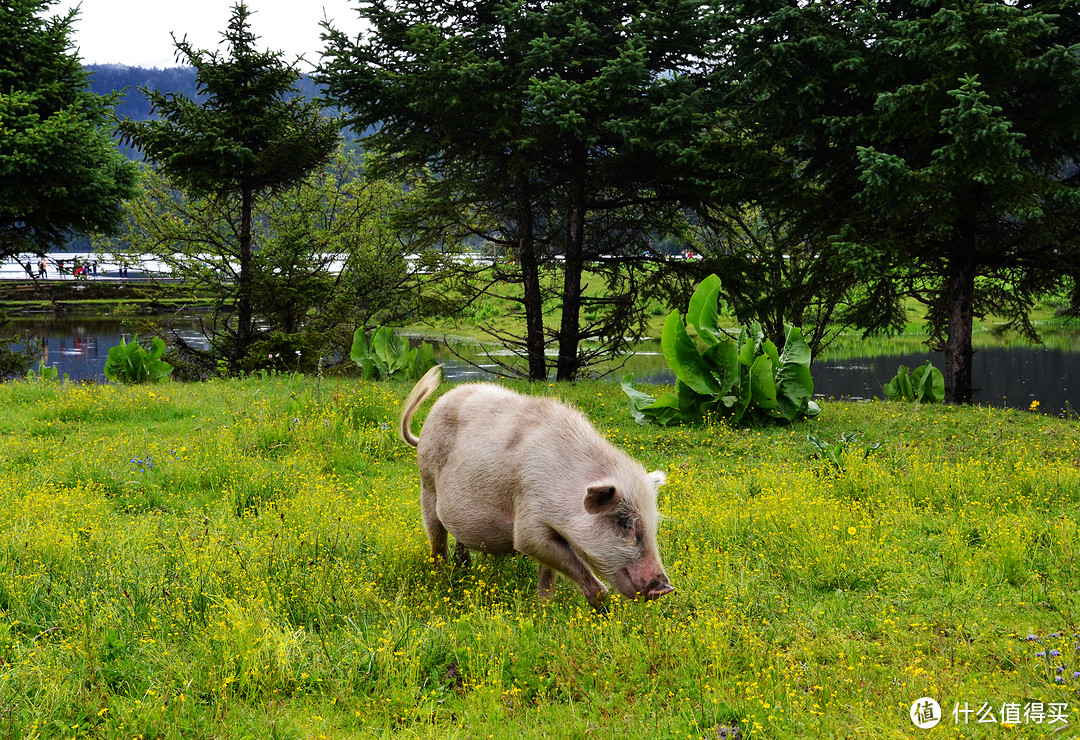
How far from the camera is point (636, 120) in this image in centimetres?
1236

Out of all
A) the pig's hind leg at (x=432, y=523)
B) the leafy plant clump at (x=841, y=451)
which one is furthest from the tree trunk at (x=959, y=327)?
the pig's hind leg at (x=432, y=523)

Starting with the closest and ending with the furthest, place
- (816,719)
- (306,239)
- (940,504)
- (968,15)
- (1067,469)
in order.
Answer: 1. (816,719)
2. (940,504)
3. (1067,469)
4. (968,15)
5. (306,239)

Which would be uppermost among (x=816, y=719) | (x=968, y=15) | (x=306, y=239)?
(x=968, y=15)

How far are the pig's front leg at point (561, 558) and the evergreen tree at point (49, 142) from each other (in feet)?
52.7

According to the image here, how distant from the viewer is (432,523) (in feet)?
17.5

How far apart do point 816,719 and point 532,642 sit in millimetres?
1485

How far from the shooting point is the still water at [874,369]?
2236 centimetres

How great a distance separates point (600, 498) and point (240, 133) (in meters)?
15.8

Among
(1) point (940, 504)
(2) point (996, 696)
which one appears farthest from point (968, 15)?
(2) point (996, 696)

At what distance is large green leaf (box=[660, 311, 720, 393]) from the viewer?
10234mm

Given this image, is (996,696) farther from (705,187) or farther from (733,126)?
(733,126)

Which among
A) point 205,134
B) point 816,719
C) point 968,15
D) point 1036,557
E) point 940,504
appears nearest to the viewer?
point 816,719

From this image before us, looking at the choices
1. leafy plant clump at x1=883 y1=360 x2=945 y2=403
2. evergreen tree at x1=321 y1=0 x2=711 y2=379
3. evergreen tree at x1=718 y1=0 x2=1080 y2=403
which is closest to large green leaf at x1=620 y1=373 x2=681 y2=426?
evergreen tree at x1=718 y1=0 x2=1080 y2=403

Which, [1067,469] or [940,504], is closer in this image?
[940,504]
